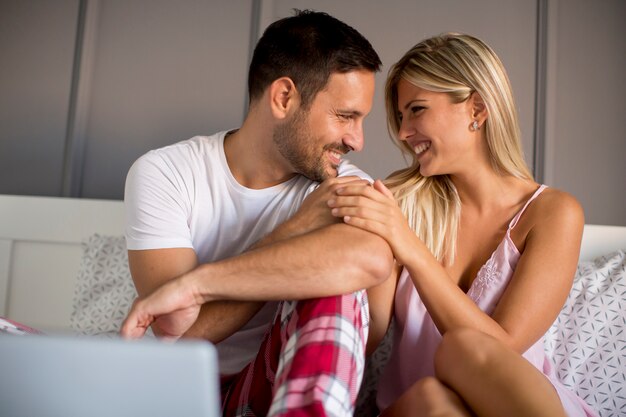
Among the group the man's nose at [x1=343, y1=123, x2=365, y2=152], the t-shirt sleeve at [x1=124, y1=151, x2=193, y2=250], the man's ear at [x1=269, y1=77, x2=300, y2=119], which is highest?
the man's ear at [x1=269, y1=77, x2=300, y2=119]

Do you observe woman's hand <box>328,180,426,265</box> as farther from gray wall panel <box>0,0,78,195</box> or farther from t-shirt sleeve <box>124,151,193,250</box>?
gray wall panel <box>0,0,78,195</box>

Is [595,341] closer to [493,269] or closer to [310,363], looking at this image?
[493,269]

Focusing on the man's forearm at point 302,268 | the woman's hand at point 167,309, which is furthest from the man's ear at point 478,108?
the woman's hand at point 167,309

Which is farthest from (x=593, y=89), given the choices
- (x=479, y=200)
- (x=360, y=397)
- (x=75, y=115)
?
(x=75, y=115)

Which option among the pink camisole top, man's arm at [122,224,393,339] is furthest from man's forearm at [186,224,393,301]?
the pink camisole top

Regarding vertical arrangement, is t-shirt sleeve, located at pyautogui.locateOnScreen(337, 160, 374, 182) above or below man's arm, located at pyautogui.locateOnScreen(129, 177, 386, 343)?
above

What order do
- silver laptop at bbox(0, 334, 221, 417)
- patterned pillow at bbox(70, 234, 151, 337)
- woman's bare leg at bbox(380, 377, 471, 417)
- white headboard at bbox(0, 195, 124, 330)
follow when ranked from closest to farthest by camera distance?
silver laptop at bbox(0, 334, 221, 417) < woman's bare leg at bbox(380, 377, 471, 417) < patterned pillow at bbox(70, 234, 151, 337) < white headboard at bbox(0, 195, 124, 330)

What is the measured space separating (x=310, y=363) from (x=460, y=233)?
69 centimetres

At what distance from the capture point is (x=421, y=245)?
116 centimetres

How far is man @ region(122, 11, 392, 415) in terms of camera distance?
3.10 ft

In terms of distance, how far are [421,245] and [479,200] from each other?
347 mm

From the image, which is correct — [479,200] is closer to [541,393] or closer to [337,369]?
[541,393]

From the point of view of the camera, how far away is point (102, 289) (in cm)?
169

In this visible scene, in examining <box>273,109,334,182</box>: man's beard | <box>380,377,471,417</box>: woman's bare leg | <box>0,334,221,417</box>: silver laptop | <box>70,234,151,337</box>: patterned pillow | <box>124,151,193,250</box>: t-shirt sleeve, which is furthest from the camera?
<box>70,234,151,337</box>: patterned pillow
